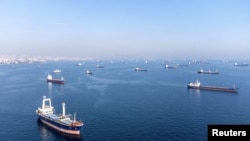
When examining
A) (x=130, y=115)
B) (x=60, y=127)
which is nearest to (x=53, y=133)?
A: (x=60, y=127)

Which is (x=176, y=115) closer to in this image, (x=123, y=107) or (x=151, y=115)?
(x=151, y=115)

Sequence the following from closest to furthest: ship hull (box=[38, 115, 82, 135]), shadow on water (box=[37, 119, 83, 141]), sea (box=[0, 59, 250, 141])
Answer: shadow on water (box=[37, 119, 83, 141]) < ship hull (box=[38, 115, 82, 135]) < sea (box=[0, 59, 250, 141])

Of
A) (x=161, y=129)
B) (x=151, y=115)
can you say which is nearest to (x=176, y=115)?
(x=151, y=115)

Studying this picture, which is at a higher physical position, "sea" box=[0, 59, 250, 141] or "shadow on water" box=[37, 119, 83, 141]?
"sea" box=[0, 59, 250, 141]

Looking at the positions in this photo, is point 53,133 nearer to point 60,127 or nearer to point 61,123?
point 60,127

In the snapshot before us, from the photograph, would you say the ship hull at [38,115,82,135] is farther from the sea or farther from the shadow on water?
the sea

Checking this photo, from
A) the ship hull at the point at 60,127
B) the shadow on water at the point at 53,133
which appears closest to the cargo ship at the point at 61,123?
the ship hull at the point at 60,127

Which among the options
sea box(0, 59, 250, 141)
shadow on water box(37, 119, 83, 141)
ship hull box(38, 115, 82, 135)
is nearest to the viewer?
shadow on water box(37, 119, 83, 141)

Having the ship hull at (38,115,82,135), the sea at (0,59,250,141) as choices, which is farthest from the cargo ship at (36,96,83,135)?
the sea at (0,59,250,141)
